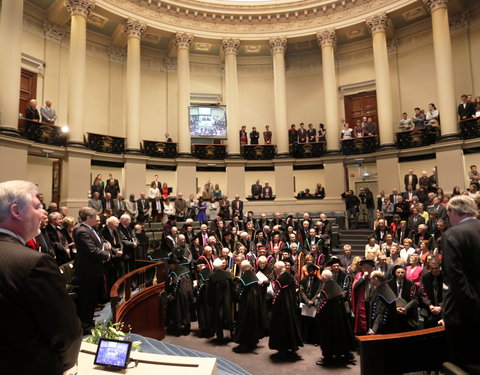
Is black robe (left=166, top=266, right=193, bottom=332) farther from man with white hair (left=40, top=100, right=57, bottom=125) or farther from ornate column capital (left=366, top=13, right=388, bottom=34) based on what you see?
ornate column capital (left=366, top=13, right=388, bottom=34)

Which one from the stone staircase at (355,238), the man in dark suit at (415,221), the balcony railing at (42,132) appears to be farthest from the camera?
the balcony railing at (42,132)

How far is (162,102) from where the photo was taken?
20.7 metres

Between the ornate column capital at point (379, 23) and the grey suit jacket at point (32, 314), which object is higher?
the ornate column capital at point (379, 23)

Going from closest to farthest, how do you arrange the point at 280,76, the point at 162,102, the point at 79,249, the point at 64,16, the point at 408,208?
the point at 79,249
the point at 408,208
the point at 64,16
the point at 280,76
the point at 162,102

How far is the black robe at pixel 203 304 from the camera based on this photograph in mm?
7758

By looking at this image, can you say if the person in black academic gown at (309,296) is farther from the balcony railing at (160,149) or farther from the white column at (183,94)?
the balcony railing at (160,149)

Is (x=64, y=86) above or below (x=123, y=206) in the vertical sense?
above

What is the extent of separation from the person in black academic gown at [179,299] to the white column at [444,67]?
43.2 feet

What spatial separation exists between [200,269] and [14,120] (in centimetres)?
944

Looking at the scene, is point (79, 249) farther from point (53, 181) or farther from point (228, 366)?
point (53, 181)

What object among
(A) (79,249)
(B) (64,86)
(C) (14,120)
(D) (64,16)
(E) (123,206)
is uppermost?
(D) (64,16)

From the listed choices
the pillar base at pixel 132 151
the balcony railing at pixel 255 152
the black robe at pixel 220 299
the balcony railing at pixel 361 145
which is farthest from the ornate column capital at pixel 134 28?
the black robe at pixel 220 299

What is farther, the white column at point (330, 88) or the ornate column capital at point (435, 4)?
the white column at point (330, 88)

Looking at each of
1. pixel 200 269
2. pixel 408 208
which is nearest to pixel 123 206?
pixel 200 269
